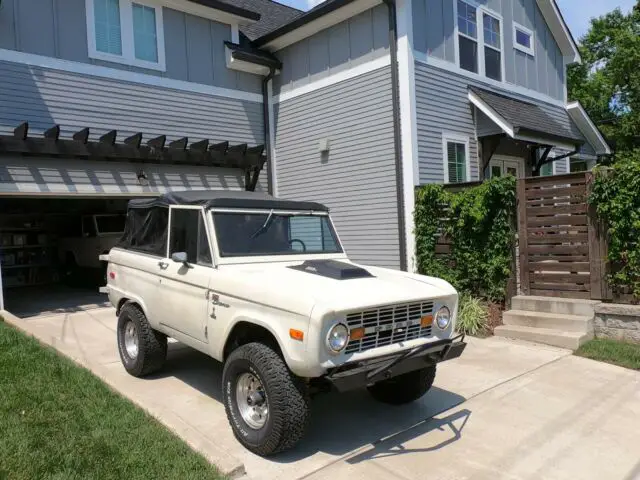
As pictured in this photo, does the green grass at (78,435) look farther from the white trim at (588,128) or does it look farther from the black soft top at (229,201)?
the white trim at (588,128)

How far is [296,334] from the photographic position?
3.36 meters

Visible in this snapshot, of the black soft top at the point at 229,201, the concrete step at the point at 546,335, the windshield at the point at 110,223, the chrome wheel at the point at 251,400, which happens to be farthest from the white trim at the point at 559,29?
the chrome wheel at the point at 251,400

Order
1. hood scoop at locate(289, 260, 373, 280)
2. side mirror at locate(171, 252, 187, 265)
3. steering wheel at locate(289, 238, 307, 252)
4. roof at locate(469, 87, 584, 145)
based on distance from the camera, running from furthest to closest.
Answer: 1. roof at locate(469, 87, 584, 145)
2. steering wheel at locate(289, 238, 307, 252)
3. side mirror at locate(171, 252, 187, 265)
4. hood scoop at locate(289, 260, 373, 280)

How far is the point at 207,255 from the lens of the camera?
4.32 meters

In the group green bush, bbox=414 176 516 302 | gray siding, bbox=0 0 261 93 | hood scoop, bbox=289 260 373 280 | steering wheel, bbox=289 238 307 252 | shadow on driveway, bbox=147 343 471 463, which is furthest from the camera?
gray siding, bbox=0 0 261 93

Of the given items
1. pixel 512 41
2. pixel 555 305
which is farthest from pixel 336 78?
pixel 555 305

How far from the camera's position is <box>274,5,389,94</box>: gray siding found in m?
9.91

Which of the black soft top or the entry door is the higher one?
the entry door

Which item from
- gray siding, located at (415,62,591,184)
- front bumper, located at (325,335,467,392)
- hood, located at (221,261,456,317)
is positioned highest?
gray siding, located at (415,62,591,184)

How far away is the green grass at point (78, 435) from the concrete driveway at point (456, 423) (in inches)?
5.9

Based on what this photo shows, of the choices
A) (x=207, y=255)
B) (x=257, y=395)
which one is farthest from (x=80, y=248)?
(x=257, y=395)

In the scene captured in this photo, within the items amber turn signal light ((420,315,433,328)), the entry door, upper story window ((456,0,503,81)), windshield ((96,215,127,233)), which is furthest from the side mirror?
the entry door

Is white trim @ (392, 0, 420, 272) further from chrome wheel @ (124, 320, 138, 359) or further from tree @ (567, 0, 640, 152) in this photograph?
tree @ (567, 0, 640, 152)

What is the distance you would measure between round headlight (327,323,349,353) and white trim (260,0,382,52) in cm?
815
